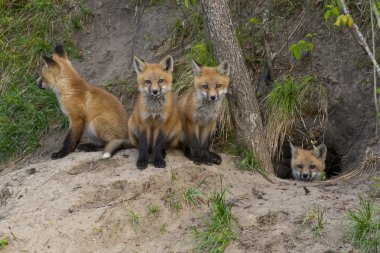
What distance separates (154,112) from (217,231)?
202cm

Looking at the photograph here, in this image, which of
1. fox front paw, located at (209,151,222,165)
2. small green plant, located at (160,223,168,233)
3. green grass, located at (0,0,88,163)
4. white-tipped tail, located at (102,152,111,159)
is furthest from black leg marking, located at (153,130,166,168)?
green grass, located at (0,0,88,163)

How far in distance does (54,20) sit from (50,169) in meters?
3.79

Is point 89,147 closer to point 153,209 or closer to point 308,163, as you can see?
point 153,209

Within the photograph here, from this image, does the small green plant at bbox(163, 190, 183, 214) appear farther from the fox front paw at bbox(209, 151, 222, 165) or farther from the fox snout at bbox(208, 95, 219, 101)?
the fox snout at bbox(208, 95, 219, 101)

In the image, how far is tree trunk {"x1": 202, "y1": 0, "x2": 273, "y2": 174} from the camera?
22.5ft

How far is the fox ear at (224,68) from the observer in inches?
272

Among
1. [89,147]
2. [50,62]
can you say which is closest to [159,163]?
[89,147]

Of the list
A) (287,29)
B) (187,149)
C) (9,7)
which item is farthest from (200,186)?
(9,7)

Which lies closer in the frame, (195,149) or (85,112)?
(195,149)

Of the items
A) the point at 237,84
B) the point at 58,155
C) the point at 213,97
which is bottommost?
the point at 58,155

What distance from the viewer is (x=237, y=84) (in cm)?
708

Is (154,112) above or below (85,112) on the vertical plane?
above

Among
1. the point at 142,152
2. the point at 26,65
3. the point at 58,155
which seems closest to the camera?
the point at 142,152

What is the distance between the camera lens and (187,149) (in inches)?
293
